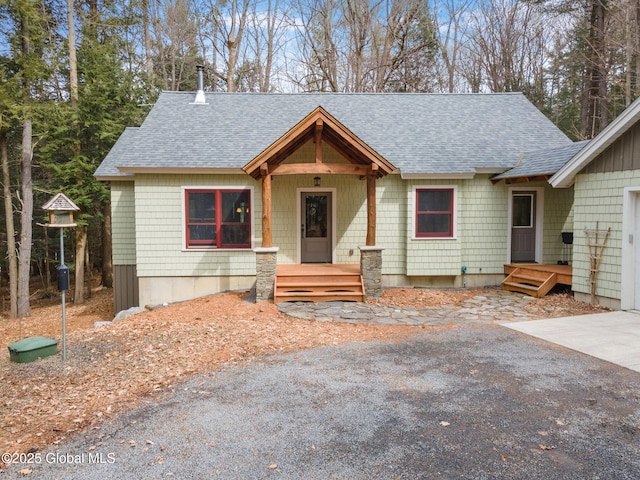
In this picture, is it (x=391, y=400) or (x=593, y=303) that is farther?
(x=593, y=303)

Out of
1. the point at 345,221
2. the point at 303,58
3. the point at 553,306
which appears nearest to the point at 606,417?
the point at 553,306

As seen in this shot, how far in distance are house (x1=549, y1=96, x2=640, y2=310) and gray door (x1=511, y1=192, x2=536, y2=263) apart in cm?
224

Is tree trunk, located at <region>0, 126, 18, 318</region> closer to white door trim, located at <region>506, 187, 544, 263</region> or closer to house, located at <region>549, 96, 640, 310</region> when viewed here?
white door trim, located at <region>506, 187, 544, 263</region>

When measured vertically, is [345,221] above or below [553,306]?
above

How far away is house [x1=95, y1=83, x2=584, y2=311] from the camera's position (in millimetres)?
10734

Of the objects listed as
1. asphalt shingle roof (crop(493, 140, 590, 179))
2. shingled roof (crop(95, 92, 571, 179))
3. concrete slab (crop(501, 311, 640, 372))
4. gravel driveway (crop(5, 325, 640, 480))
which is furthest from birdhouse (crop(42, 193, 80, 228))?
asphalt shingle roof (crop(493, 140, 590, 179))

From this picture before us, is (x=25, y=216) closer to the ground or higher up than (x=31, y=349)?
higher up

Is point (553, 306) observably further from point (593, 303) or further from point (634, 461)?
point (634, 461)

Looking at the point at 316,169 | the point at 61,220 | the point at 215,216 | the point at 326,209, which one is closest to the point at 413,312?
the point at 316,169

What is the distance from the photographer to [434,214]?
36.4 ft

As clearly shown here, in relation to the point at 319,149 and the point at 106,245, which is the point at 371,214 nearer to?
the point at 319,149

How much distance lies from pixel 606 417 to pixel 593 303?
215 inches

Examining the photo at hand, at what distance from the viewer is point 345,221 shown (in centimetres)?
1134

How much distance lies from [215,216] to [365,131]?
15.8 ft
